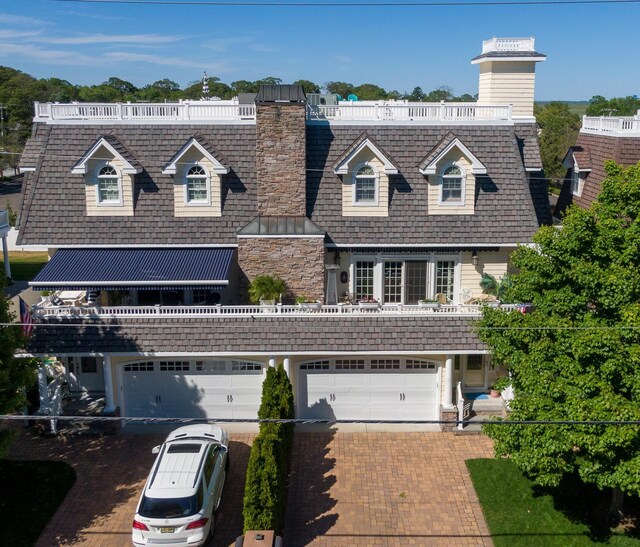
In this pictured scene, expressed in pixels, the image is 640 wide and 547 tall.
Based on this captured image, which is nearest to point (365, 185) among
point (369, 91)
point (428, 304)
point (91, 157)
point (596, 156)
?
point (428, 304)

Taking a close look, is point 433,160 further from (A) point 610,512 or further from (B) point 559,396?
(A) point 610,512

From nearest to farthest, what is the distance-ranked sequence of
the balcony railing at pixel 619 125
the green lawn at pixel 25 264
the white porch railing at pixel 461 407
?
the white porch railing at pixel 461 407
the balcony railing at pixel 619 125
the green lawn at pixel 25 264

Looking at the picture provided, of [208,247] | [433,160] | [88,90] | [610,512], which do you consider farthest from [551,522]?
[88,90]

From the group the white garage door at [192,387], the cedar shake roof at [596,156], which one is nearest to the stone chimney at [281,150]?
the white garage door at [192,387]

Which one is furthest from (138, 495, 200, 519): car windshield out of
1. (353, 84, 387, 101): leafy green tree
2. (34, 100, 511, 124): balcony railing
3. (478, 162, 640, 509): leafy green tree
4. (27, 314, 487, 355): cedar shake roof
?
(353, 84, 387, 101): leafy green tree

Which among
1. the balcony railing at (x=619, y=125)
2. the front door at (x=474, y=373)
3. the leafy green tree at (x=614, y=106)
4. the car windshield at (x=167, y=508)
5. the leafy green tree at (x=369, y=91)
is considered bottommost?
the car windshield at (x=167, y=508)

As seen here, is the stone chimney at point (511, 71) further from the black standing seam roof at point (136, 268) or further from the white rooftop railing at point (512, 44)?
the black standing seam roof at point (136, 268)

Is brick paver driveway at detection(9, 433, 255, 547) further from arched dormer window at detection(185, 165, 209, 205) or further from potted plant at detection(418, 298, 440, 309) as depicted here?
arched dormer window at detection(185, 165, 209, 205)
